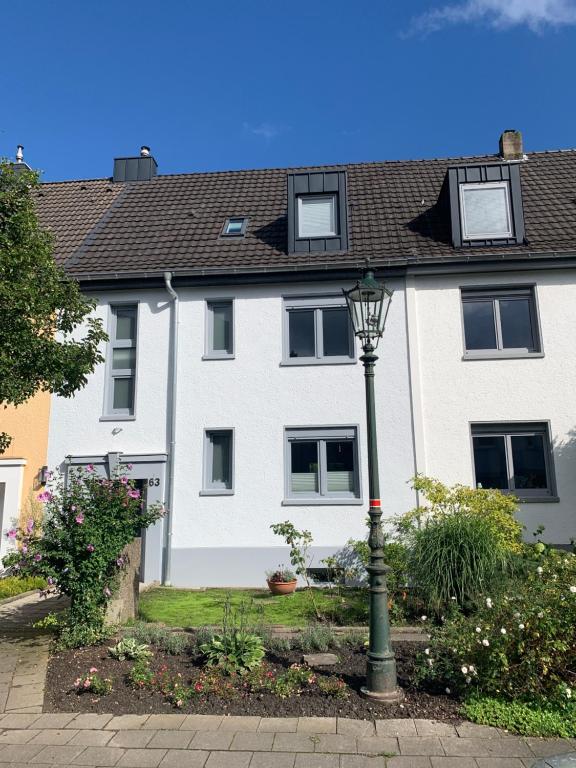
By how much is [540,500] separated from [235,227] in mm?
9123

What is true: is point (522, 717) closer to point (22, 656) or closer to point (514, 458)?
point (22, 656)

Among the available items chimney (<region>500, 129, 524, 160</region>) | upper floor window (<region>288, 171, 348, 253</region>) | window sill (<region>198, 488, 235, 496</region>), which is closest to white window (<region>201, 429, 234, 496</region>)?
window sill (<region>198, 488, 235, 496</region>)

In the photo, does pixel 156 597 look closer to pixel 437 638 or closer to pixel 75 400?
pixel 75 400

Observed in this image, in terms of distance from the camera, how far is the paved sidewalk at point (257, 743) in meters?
4.46

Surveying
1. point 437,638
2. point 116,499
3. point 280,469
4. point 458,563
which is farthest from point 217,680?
point 280,469

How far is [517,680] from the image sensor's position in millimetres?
5301

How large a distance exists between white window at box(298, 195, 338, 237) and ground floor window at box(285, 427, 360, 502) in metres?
4.55

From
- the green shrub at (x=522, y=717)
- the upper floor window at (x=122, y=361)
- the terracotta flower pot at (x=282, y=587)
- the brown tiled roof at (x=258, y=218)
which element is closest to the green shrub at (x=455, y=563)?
the green shrub at (x=522, y=717)

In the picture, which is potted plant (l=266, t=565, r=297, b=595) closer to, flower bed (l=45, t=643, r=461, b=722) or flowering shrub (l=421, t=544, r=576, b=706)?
flower bed (l=45, t=643, r=461, b=722)

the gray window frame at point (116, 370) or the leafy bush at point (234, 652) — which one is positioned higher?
the gray window frame at point (116, 370)

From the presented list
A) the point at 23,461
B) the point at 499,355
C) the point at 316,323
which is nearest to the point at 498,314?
the point at 499,355

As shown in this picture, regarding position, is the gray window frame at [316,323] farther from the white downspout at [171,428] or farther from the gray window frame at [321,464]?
the white downspout at [171,428]

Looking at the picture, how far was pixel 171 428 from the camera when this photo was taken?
12.1m

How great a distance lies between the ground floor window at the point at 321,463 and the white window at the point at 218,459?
1201 millimetres
